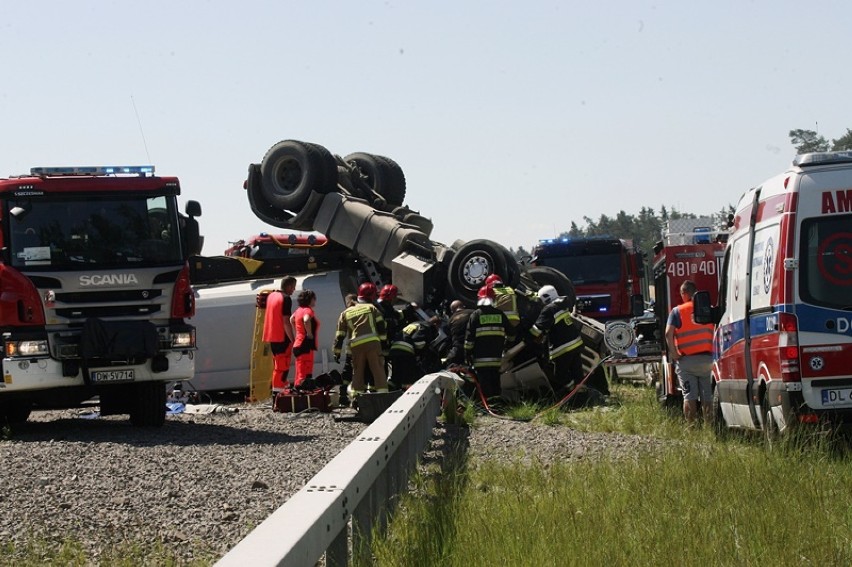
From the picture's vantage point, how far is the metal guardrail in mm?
3938

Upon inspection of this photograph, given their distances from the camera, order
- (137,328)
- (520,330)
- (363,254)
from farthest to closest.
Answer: (363,254) → (520,330) → (137,328)

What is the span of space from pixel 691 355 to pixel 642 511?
23.4 feet

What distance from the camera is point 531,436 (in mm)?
12836

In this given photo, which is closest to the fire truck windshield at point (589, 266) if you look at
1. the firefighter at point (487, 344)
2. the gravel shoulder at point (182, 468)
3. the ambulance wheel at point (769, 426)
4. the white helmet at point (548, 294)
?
the white helmet at point (548, 294)

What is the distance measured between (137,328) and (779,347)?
7.37 metres

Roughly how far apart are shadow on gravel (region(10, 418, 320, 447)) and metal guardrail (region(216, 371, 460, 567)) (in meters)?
3.92

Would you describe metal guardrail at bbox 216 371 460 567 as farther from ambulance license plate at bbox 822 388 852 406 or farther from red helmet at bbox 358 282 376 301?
red helmet at bbox 358 282 376 301

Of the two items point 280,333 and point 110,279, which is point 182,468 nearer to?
point 110,279

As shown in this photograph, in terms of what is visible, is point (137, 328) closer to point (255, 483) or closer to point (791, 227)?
point (255, 483)

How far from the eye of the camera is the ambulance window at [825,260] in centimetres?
927

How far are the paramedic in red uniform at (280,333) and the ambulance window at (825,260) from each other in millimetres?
10240

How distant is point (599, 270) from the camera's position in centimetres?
2777

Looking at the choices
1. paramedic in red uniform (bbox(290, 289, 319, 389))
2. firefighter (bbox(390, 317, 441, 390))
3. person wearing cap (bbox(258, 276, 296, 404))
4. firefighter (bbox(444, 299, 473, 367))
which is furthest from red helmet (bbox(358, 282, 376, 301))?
person wearing cap (bbox(258, 276, 296, 404))

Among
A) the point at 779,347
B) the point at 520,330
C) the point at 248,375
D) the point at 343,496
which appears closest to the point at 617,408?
the point at 520,330
